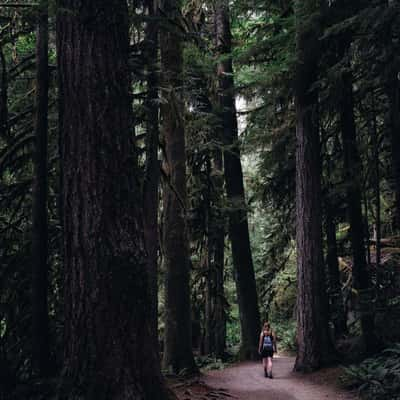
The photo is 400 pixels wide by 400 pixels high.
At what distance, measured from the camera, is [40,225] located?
657 centimetres

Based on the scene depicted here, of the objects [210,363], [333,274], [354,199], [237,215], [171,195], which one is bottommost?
[210,363]

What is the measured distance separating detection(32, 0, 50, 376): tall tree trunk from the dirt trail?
13.9 ft

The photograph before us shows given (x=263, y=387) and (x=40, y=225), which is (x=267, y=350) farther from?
(x=40, y=225)

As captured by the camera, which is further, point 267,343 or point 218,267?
point 218,267

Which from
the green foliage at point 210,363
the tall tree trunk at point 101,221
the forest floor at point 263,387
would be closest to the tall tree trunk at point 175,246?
the forest floor at point 263,387

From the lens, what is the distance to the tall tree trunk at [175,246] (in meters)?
11.8

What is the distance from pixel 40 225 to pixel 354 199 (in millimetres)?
8072

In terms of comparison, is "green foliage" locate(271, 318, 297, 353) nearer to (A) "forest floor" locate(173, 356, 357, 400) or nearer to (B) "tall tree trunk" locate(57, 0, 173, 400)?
(A) "forest floor" locate(173, 356, 357, 400)

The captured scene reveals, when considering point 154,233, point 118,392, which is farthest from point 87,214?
point 154,233

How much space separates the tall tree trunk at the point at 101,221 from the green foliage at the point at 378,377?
188 inches

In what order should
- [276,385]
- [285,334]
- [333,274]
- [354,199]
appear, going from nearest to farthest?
[276,385]
[354,199]
[333,274]
[285,334]

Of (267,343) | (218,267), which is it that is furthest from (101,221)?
(218,267)

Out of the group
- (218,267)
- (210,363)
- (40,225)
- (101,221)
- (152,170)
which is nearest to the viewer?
(101,221)

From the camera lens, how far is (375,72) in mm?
9695
